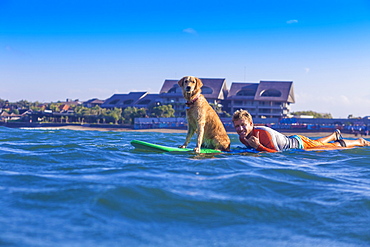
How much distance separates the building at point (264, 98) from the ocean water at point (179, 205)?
58.9 meters

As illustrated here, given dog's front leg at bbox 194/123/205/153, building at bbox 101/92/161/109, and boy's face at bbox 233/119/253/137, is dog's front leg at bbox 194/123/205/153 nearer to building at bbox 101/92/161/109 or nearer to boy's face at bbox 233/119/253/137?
boy's face at bbox 233/119/253/137

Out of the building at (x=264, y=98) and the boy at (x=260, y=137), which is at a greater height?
the building at (x=264, y=98)

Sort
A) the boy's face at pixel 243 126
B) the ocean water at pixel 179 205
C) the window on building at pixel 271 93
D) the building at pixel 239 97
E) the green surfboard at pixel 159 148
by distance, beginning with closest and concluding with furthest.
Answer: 1. the ocean water at pixel 179 205
2. the green surfboard at pixel 159 148
3. the boy's face at pixel 243 126
4. the building at pixel 239 97
5. the window on building at pixel 271 93

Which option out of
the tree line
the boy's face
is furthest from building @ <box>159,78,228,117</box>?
the boy's face

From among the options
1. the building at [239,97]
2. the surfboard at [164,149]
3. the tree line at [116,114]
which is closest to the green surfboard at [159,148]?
the surfboard at [164,149]

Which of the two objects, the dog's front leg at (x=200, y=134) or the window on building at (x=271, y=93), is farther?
the window on building at (x=271, y=93)

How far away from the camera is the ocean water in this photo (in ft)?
8.48

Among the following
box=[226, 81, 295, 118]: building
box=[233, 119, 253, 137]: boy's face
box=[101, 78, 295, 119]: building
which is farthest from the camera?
box=[101, 78, 295, 119]: building

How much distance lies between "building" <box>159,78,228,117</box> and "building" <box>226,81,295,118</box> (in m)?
1.99

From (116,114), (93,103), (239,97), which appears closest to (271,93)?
(239,97)

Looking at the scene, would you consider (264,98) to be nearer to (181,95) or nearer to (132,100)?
(181,95)

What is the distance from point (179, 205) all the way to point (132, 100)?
69393mm

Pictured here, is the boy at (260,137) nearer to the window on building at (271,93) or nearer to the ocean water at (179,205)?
the ocean water at (179,205)

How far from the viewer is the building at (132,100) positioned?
69.6 meters
